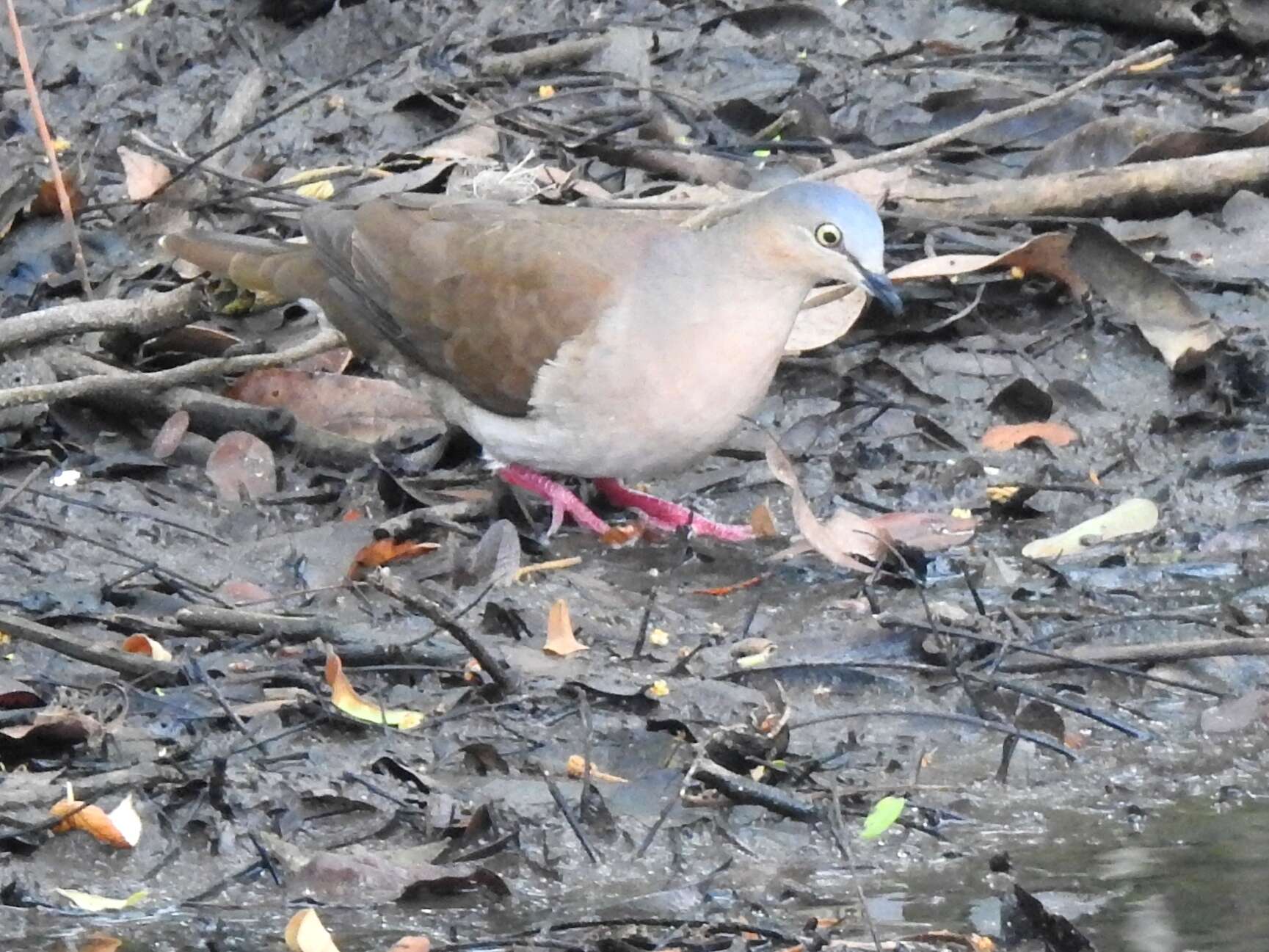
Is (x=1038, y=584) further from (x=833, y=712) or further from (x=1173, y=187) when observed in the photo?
(x=1173, y=187)

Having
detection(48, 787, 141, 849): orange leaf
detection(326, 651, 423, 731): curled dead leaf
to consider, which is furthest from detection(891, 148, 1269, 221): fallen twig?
detection(48, 787, 141, 849): orange leaf

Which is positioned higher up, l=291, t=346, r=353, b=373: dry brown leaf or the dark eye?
the dark eye

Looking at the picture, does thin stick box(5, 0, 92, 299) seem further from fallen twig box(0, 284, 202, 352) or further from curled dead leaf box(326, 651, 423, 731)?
curled dead leaf box(326, 651, 423, 731)

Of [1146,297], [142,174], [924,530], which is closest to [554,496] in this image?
[924,530]

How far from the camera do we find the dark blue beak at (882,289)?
4.73 m

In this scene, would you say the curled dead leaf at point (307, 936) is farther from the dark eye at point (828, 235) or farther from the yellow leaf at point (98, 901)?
the dark eye at point (828, 235)

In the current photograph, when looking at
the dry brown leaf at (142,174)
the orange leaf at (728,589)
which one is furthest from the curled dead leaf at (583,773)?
the dry brown leaf at (142,174)

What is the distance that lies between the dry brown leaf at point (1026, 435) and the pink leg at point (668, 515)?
0.81 meters

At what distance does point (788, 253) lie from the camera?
486 cm

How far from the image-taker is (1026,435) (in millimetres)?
5461

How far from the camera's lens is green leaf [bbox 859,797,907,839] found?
135 inches

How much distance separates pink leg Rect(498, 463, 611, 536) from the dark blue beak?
892mm

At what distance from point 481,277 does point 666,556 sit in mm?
851

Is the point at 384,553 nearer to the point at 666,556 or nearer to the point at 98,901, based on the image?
the point at 666,556
